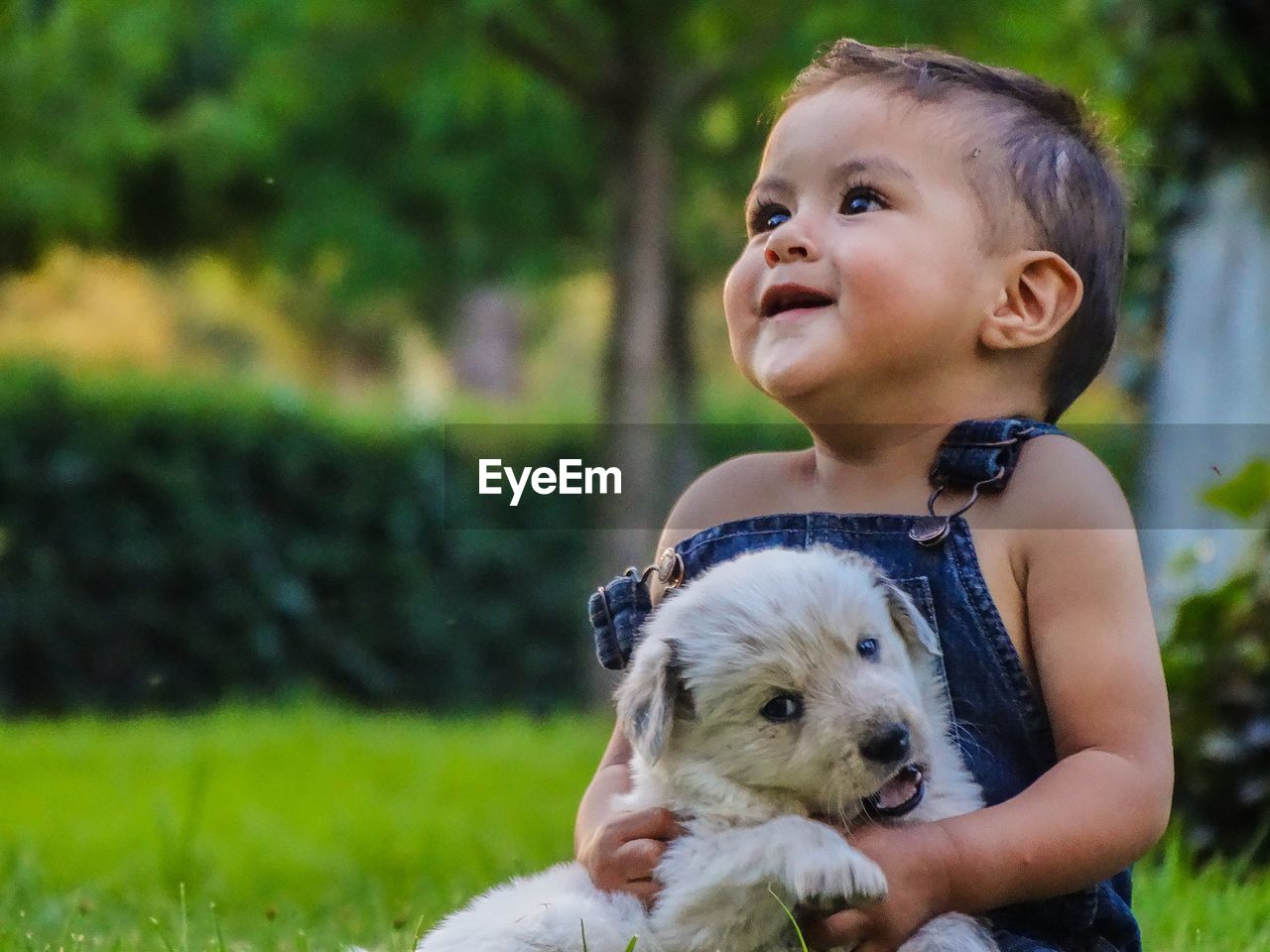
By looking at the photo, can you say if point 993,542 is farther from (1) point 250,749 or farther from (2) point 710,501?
(1) point 250,749

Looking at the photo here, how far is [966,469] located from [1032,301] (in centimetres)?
35

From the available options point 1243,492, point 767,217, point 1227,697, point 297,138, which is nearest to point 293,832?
point 1227,697

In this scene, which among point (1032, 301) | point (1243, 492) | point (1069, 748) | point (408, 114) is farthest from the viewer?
point (408, 114)

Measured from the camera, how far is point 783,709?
84.4 inches

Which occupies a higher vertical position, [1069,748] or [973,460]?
[973,460]

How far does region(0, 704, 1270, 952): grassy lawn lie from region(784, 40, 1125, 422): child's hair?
51.6 inches

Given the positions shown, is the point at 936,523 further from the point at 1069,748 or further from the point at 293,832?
the point at 293,832

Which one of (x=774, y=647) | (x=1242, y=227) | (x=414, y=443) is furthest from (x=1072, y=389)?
(x=414, y=443)

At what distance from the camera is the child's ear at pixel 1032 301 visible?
2.61 metres

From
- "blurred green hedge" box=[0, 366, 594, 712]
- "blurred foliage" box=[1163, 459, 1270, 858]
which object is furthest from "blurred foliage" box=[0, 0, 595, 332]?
"blurred foliage" box=[1163, 459, 1270, 858]

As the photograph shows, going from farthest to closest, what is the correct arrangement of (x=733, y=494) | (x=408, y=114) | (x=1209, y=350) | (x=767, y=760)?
1. (x=408, y=114)
2. (x=1209, y=350)
3. (x=733, y=494)
4. (x=767, y=760)

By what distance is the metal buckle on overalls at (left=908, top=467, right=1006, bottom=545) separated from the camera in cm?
242

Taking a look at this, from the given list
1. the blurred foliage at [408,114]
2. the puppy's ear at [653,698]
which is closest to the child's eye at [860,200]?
the puppy's ear at [653,698]

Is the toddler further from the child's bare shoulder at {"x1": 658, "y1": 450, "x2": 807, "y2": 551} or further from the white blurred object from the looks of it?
the white blurred object
